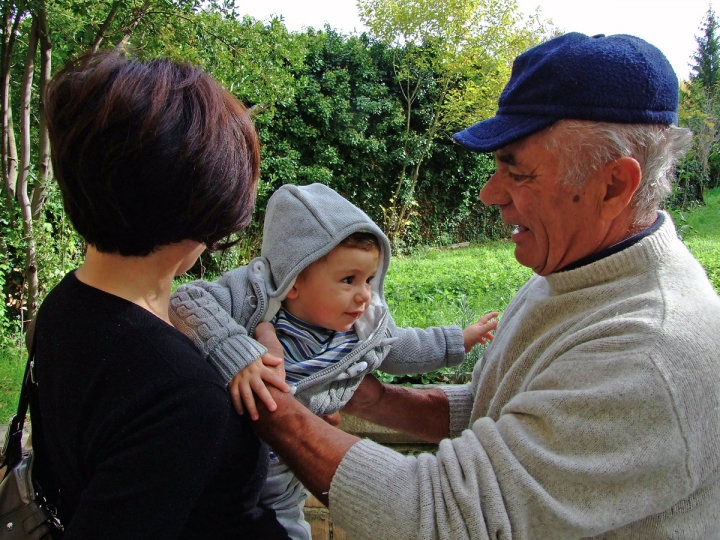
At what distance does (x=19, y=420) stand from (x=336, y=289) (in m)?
0.99

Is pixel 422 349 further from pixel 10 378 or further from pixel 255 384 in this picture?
pixel 10 378

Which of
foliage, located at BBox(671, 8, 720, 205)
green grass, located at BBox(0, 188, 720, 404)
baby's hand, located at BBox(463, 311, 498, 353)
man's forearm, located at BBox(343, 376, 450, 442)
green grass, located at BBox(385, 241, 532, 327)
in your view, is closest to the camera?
man's forearm, located at BBox(343, 376, 450, 442)

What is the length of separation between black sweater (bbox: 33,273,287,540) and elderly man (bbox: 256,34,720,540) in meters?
0.36

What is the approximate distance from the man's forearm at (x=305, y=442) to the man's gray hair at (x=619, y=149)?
935mm

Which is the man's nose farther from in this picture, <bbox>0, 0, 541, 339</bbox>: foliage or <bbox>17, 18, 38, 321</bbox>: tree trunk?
<bbox>17, 18, 38, 321</bbox>: tree trunk

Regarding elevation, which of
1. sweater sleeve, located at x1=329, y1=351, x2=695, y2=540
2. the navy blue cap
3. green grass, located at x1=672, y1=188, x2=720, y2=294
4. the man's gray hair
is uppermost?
the navy blue cap

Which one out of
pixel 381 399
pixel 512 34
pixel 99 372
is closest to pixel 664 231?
pixel 381 399

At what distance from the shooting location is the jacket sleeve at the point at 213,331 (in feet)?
5.09

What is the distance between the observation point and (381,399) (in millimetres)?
2303

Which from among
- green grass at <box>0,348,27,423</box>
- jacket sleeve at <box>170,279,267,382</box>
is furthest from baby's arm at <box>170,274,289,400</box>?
green grass at <box>0,348,27,423</box>

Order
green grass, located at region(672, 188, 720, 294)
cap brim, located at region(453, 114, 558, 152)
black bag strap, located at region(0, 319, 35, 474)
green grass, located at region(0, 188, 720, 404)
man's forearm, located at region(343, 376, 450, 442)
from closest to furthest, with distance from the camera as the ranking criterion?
black bag strap, located at region(0, 319, 35, 474)
cap brim, located at region(453, 114, 558, 152)
man's forearm, located at region(343, 376, 450, 442)
green grass, located at region(0, 188, 720, 404)
green grass, located at region(672, 188, 720, 294)

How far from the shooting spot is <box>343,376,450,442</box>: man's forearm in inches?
87.7

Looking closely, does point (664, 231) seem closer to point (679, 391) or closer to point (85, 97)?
point (679, 391)

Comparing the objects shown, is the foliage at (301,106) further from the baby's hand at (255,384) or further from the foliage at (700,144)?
the foliage at (700,144)
